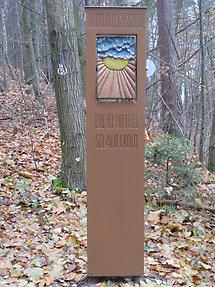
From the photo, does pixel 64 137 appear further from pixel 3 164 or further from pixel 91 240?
pixel 91 240

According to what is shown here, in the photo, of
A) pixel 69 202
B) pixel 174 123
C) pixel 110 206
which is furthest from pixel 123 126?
pixel 174 123

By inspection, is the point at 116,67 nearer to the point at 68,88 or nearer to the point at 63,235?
the point at 63,235

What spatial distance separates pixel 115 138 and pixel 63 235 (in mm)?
2027

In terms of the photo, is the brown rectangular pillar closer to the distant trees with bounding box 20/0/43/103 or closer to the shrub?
the shrub

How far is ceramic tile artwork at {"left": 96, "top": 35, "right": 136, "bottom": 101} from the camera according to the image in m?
3.86

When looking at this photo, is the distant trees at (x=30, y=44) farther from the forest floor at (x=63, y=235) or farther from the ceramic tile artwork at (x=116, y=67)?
the ceramic tile artwork at (x=116, y=67)

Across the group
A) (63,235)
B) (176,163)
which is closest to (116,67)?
(63,235)

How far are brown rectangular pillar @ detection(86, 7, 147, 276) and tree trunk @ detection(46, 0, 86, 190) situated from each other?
2.82 m

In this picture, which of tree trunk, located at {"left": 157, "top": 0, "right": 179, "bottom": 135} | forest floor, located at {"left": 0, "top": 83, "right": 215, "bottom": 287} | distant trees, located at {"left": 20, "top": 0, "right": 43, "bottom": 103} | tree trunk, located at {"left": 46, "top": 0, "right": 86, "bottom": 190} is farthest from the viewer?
distant trees, located at {"left": 20, "top": 0, "right": 43, "bottom": 103}

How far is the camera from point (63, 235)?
542 cm

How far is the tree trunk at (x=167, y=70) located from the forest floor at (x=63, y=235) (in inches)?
62.1

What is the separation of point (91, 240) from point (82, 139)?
9.88 feet

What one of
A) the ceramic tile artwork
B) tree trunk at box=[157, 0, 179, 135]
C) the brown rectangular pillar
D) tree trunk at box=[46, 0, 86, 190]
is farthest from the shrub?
the ceramic tile artwork

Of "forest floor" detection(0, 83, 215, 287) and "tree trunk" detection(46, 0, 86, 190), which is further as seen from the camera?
"tree trunk" detection(46, 0, 86, 190)
